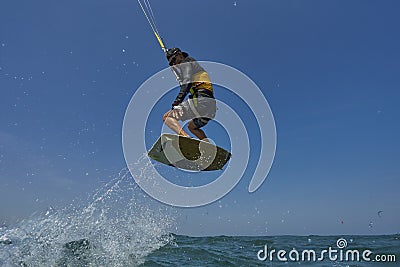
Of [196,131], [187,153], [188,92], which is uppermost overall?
[188,92]

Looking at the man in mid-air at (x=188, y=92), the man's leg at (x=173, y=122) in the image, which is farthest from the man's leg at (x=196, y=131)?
the man's leg at (x=173, y=122)

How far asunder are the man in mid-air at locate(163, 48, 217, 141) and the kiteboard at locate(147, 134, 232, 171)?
323mm

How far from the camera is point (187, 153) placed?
9.77 m

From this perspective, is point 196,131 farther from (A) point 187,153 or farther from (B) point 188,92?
(B) point 188,92

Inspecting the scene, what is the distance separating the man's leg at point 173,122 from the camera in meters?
9.35

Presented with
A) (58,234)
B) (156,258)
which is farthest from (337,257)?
(58,234)

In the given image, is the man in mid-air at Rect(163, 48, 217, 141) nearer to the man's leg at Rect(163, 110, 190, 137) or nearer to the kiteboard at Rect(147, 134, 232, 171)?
the man's leg at Rect(163, 110, 190, 137)

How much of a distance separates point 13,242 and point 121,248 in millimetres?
3234

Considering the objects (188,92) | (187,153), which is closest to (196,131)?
(187,153)

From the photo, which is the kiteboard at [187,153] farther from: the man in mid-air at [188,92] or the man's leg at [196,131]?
the man's leg at [196,131]

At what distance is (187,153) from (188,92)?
1.87 m

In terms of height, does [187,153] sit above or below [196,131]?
below

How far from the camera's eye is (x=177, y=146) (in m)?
9.48

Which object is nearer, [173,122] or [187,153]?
[173,122]
